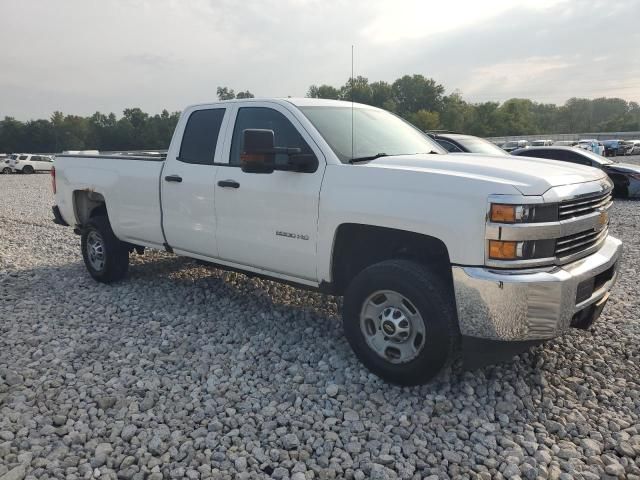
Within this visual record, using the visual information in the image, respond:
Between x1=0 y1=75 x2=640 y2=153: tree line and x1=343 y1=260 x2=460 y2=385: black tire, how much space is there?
42372 millimetres

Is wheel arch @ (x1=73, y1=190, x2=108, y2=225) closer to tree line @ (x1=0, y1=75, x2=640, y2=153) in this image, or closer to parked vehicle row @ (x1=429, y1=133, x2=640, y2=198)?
parked vehicle row @ (x1=429, y1=133, x2=640, y2=198)

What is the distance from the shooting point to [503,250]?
2.96m

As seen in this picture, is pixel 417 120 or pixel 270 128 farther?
pixel 417 120

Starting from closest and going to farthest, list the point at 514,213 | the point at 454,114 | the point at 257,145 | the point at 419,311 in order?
the point at 514,213 < the point at 419,311 < the point at 257,145 < the point at 454,114

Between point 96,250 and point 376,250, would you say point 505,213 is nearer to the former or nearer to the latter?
point 376,250

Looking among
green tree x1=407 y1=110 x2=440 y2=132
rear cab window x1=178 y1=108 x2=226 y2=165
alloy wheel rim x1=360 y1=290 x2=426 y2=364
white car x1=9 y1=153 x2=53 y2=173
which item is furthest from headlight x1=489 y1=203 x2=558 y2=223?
green tree x1=407 y1=110 x2=440 y2=132

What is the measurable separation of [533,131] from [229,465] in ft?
349

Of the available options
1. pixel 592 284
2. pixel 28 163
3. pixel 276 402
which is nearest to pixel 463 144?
pixel 592 284

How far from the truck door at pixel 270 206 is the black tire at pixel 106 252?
6.48 feet

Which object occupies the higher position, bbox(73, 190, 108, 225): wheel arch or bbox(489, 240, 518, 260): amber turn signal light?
bbox(489, 240, 518, 260): amber turn signal light

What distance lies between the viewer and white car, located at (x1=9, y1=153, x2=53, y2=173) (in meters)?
34.9

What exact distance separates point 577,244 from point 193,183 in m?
3.27

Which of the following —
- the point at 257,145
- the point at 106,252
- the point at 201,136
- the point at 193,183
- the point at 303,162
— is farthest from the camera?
the point at 106,252

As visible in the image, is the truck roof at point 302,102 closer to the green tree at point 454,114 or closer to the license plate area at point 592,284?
the license plate area at point 592,284
